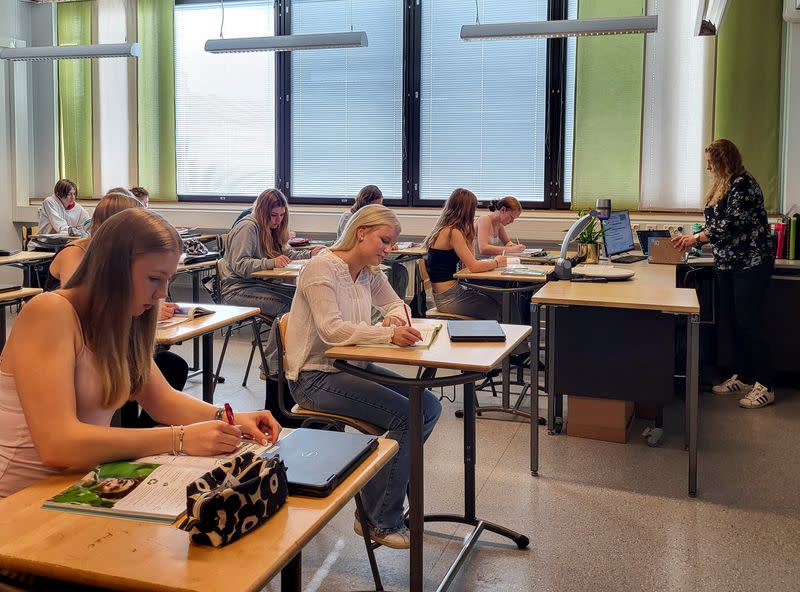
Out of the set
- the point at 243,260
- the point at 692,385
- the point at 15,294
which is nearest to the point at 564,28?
the point at 243,260

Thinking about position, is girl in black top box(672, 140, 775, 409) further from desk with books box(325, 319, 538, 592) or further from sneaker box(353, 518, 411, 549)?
sneaker box(353, 518, 411, 549)

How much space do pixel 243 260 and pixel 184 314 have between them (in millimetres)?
1681

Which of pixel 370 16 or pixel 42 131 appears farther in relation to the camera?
pixel 42 131

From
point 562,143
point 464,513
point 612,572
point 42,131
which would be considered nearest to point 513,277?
point 464,513

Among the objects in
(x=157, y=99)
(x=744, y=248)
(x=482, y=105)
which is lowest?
(x=744, y=248)

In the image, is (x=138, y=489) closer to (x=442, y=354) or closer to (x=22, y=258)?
(x=442, y=354)

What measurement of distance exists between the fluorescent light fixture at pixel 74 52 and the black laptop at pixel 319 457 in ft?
21.1

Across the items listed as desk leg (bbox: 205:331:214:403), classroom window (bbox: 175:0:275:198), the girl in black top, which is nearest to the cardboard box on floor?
the girl in black top

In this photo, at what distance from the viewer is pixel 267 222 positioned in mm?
5176

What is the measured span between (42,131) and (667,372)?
7.40 meters

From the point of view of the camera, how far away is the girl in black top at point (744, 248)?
474 cm

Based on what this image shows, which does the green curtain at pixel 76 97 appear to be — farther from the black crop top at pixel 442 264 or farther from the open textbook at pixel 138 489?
the open textbook at pixel 138 489

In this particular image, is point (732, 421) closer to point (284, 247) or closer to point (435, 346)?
point (435, 346)

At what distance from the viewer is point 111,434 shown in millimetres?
1541
